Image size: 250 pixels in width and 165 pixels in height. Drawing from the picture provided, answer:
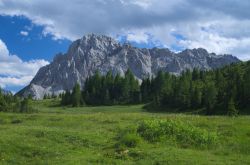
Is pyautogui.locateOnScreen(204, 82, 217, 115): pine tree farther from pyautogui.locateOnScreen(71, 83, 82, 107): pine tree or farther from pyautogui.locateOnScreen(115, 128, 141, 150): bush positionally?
pyautogui.locateOnScreen(115, 128, 141, 150): bush

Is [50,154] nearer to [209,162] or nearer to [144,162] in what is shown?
[144,162]

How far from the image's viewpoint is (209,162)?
85.7ft

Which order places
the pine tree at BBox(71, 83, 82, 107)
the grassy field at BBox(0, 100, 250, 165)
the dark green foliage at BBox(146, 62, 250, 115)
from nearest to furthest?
the grassy field at BBox(0, 100, 250, 165)
the dark green foliage at BBox(146, 62, 250, 115)
the pine tree at BBox(71, 83, 82, 107)

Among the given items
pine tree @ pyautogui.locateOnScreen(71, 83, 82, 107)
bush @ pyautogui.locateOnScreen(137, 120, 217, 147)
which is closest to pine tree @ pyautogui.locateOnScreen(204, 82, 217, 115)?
pine tree @ pyautogui.locateOnScreen(71, 83, 82, 107)

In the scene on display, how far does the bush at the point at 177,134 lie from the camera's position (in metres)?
33.4

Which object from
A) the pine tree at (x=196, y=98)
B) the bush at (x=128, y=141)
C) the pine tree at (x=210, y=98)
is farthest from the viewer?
the pine tree at (x=196, y=98)

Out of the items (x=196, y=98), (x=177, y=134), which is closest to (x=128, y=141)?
(x=177, y=134)

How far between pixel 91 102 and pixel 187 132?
538 ft

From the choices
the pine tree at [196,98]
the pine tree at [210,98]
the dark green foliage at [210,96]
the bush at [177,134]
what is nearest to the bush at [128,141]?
the bush at [177,134]

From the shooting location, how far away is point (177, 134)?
114 ft

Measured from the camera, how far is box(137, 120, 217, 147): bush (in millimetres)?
33375

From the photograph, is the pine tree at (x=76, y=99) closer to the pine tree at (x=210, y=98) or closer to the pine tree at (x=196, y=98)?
the pine tree at (x=196, y=98)

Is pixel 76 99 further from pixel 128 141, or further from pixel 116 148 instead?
pixel 116 148

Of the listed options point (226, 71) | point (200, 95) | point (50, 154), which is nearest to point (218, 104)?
point (200, 95)
